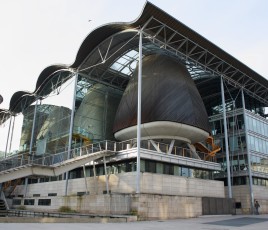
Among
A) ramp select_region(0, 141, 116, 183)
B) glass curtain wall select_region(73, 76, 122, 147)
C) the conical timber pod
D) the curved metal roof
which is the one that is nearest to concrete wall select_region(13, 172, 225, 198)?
ramp select_region(0, 141, 116, 183)

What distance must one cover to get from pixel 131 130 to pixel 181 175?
781cm

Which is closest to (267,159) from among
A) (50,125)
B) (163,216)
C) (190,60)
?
(190,60)

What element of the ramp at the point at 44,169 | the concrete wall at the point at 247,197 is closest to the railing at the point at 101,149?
the ramp at the point at 44,169

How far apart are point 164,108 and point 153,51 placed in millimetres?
12760

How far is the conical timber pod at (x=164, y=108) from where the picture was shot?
34531 mm

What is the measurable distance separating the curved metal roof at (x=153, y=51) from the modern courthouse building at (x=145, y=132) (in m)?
0.15

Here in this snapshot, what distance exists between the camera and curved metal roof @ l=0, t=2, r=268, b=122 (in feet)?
118

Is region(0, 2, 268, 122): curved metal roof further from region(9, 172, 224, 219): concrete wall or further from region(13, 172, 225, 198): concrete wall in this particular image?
region(9, 172, 224, 219): concrete wall

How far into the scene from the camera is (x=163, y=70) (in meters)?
38.0

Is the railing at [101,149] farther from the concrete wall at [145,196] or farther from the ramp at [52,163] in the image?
the concrete wall at [145,196]

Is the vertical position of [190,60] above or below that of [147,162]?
above

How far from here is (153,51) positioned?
145 ft

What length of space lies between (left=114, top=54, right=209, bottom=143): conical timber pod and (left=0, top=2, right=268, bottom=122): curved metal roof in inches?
140

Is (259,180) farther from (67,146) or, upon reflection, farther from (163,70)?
(67,146)
